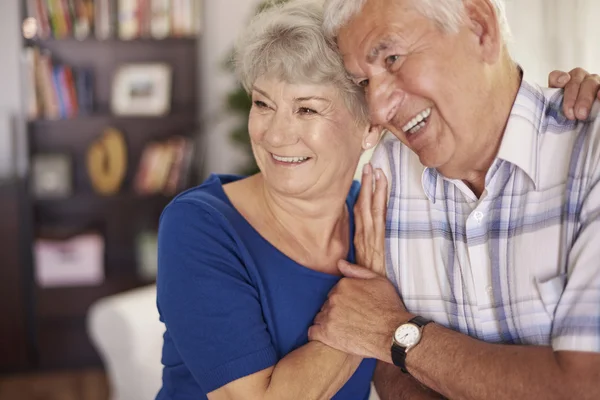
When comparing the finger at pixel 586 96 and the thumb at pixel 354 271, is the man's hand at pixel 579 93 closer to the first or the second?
the finger at pixel 586 96

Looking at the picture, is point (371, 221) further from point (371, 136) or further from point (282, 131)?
point (282, 131)

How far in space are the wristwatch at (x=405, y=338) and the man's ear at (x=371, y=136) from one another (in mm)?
456

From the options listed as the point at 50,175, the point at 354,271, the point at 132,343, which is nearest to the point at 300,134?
the point at 354,271

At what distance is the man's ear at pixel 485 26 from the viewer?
1351mm

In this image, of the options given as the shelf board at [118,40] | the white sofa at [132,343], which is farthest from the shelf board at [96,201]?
the white sofa at [132,343]

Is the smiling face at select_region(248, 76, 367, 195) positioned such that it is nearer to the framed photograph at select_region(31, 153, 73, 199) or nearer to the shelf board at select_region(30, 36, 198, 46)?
the shelf board at select_region(30, 36, 198, 46)

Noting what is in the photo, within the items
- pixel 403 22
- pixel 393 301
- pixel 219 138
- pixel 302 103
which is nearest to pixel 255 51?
pixel 302 103

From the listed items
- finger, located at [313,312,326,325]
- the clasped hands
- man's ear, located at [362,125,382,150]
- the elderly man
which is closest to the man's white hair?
the elderly man

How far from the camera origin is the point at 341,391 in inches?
64.6

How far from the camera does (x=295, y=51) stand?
1.50 m

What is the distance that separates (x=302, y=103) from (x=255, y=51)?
0.15m

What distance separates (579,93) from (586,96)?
2cm

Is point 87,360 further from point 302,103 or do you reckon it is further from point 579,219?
point 579,219

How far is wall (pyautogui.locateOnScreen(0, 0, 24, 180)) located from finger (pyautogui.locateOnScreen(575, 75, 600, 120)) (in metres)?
3.65
